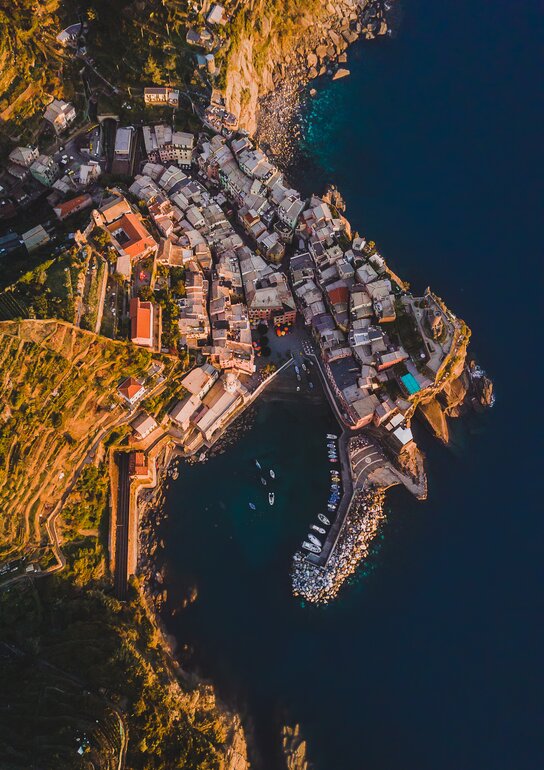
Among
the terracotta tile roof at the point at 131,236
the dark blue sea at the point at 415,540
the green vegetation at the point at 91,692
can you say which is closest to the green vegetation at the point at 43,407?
the green vegetation at the point at 91,692

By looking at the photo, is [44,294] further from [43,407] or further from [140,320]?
[43,407]

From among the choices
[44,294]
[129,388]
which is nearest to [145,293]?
[44,294]

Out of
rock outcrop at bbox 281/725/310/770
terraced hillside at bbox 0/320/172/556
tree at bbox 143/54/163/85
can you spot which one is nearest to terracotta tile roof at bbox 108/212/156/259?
terraced hillside at bbox 0/320/172/556

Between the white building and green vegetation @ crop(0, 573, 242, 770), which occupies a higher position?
the white building

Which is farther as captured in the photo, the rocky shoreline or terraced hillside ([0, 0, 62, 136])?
the rocky shoreline

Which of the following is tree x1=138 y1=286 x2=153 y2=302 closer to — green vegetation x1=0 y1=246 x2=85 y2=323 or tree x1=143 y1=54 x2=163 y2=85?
green vegetation x1=0 y1=246 x2=85 y2=323

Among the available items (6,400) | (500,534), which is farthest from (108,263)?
(500,534)
